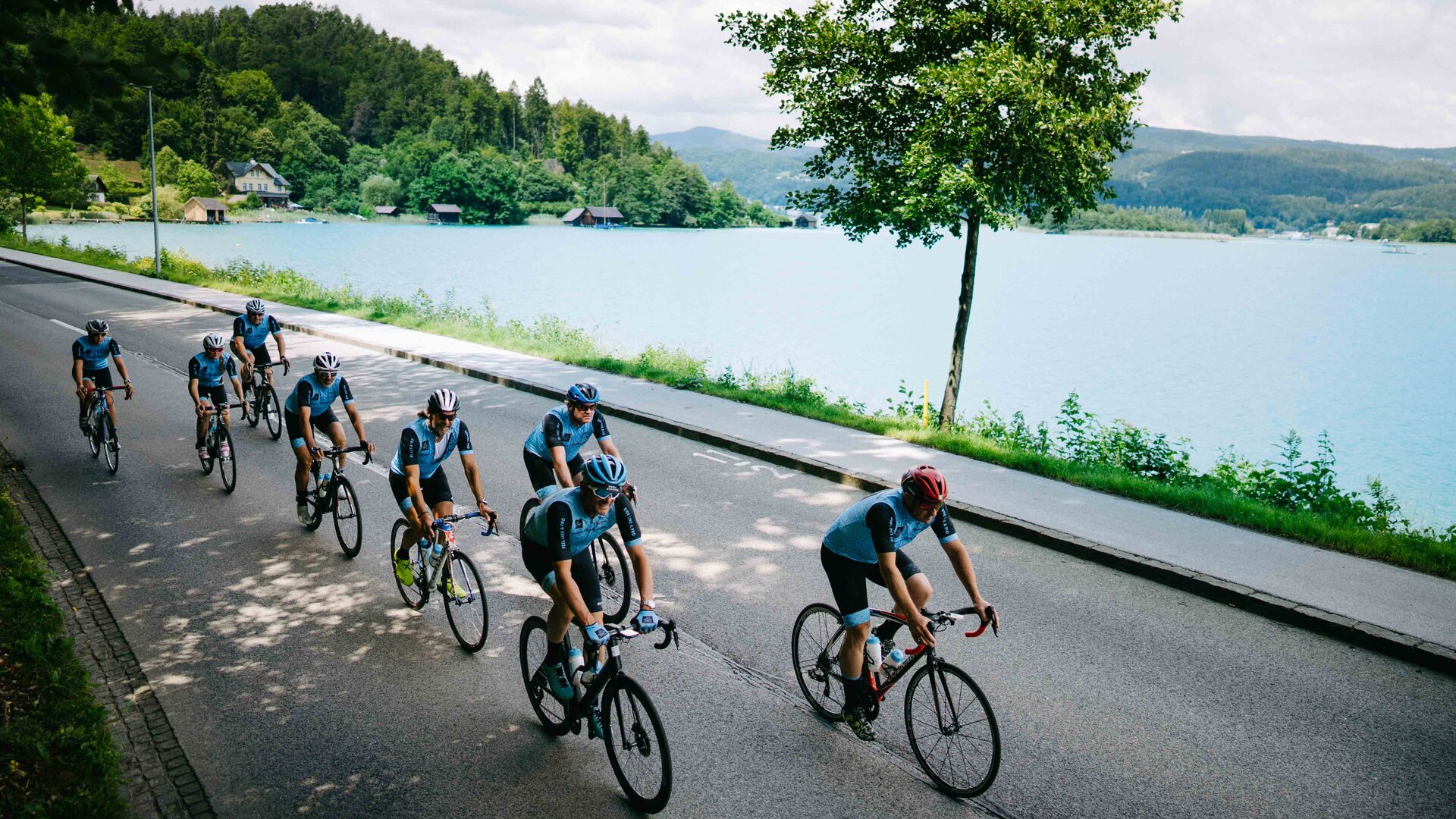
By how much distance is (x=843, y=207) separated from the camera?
617 inches

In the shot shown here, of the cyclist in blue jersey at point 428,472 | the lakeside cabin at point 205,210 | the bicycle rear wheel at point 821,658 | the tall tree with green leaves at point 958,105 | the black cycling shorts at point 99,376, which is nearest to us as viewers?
the bicycle rear wheel at point 821,658

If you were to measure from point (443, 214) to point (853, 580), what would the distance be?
15353cm

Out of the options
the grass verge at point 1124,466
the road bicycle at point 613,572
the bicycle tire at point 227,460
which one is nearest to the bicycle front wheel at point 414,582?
the road bicycle at point 613,572

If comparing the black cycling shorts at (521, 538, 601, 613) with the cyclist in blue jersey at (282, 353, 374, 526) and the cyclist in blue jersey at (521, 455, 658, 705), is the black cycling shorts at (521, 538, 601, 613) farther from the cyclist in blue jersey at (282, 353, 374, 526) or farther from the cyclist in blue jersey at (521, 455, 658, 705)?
the cyclist in blue jersey at (282, 353, 374, 526)

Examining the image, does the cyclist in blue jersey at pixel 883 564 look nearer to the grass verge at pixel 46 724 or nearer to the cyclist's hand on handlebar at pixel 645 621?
the cyclist's hand on handlebar at pixel 645 621

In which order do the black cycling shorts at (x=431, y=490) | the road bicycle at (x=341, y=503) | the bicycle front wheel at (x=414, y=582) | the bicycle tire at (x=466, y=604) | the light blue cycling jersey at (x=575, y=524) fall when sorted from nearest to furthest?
the light blue cycling jersey at (x=575, y=524), the bicycle tire at (x=466, y=604), the black cycling shorts at (x=431, y=490), the bicycle front wheel at (x=414, y=582), the road bicycle at (x=341, y=503)

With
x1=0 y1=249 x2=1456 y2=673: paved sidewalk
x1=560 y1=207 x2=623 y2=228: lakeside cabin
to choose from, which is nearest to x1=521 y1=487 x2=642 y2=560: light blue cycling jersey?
x1=0 y1=249 x2=1456 y2=673: paved sidewalk

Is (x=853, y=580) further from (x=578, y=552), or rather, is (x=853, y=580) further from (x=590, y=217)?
(x=590, y=217)

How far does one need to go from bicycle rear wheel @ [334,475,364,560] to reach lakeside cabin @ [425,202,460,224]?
486ft

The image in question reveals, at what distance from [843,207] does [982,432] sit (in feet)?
15.5

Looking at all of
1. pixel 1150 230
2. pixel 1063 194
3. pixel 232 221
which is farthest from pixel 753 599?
pixel 1150 230

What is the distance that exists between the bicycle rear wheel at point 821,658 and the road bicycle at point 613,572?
75.9 inches

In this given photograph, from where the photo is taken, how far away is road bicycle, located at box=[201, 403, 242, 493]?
35.6ft

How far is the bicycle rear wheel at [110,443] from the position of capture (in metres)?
11.4
